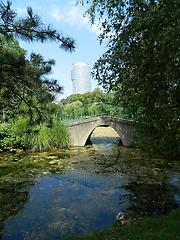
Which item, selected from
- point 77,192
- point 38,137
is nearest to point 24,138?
point 38,137

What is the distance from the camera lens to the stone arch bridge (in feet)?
91.0

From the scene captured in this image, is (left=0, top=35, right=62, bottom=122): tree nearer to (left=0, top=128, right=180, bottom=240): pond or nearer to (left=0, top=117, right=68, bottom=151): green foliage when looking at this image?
(left=0, top=128, right=180, bottom=240): pond

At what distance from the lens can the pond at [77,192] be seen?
10.6 metres

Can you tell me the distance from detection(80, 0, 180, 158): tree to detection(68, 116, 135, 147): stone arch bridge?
1499 cm

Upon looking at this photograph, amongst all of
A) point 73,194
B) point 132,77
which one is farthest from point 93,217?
point 132,77

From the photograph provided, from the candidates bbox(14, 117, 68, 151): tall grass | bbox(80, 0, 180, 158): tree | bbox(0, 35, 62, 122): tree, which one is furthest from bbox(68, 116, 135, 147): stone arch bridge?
bbox(0, 35, 62, 122): tree

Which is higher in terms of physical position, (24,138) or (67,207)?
(24,138)

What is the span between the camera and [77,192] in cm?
1422

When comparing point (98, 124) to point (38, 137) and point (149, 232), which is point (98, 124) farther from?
point (149, 232)

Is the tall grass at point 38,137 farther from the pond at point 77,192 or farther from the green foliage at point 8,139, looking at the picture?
the pond at point 77,192

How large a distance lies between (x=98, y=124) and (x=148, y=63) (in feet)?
73.4

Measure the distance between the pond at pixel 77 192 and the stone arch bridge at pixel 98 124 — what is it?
5509mm

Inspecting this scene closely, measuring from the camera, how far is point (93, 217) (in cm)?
1120

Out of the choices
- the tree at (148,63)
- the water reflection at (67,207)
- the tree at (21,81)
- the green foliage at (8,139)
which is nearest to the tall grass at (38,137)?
the green foliage at (8,139)
